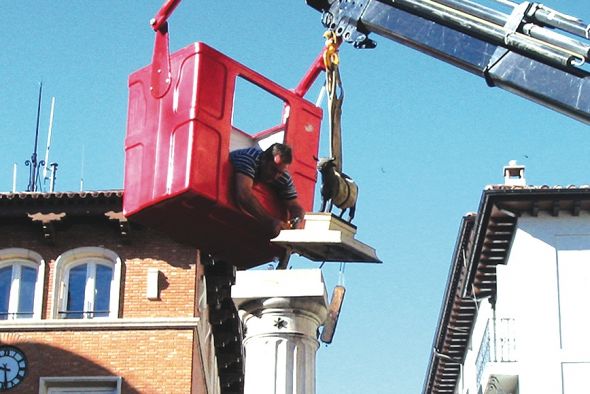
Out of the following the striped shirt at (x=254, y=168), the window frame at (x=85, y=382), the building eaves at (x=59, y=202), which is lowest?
the window frame at (x=85, y=382)

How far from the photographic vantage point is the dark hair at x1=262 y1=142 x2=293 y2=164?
72.7ft

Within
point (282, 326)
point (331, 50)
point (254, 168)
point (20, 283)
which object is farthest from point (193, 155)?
point (20, 283)

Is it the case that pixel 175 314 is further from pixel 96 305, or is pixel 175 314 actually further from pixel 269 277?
pixel 269 277

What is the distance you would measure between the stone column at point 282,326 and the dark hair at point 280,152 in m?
1.57

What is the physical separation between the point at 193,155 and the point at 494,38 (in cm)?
396

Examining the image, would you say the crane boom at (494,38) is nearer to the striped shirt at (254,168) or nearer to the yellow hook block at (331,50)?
the yellow hook block at (331,50)

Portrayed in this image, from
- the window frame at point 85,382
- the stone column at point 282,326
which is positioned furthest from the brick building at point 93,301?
the stone column at point 282,326

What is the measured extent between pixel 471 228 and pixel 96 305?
9.42 meters

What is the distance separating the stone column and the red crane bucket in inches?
33.1

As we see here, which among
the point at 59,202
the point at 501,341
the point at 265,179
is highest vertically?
the point at 59,202

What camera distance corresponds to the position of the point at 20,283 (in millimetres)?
39656

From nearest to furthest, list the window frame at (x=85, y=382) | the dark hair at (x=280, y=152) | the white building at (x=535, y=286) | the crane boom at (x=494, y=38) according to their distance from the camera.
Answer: the crane boom at (x=494, y=38) < the dark hair at (x=280, y=152) < the window frame at (x=85, y=382) < the white building at (x=535, y=286)

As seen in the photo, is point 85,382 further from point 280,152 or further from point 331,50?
point 331,50

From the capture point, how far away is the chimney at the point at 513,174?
4325cm
